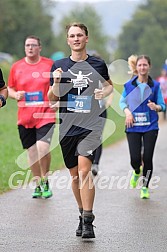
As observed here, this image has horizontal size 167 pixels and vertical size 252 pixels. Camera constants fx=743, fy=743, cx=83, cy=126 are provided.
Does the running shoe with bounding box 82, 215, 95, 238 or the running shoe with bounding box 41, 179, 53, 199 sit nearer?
the running shoe with bounding box 82, 215, 95, 238

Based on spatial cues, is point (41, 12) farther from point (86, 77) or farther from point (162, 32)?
point (86, 77)

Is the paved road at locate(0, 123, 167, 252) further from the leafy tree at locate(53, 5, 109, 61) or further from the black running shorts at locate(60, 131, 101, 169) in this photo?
the leafy tree at locate(53, 5, 109, 61)

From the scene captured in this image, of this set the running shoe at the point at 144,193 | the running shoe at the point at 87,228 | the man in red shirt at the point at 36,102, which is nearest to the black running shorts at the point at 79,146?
the running shoe at the point at 87,228

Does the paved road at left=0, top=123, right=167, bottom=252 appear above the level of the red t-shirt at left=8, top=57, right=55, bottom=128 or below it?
below

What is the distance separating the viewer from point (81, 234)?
7574 millimetres

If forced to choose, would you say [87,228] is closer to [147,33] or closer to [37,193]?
[37,193]

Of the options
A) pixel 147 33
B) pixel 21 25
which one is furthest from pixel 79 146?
pixel 147 33

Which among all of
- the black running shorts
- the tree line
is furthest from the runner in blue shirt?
the tree line

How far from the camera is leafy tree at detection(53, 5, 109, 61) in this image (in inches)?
3842

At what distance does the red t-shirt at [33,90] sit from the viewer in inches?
403

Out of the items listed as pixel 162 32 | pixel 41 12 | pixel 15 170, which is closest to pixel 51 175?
pixel 15 170

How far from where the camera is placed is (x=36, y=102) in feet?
33.7

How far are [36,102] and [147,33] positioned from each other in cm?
9785

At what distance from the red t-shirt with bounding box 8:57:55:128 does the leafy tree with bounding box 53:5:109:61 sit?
8072cm
